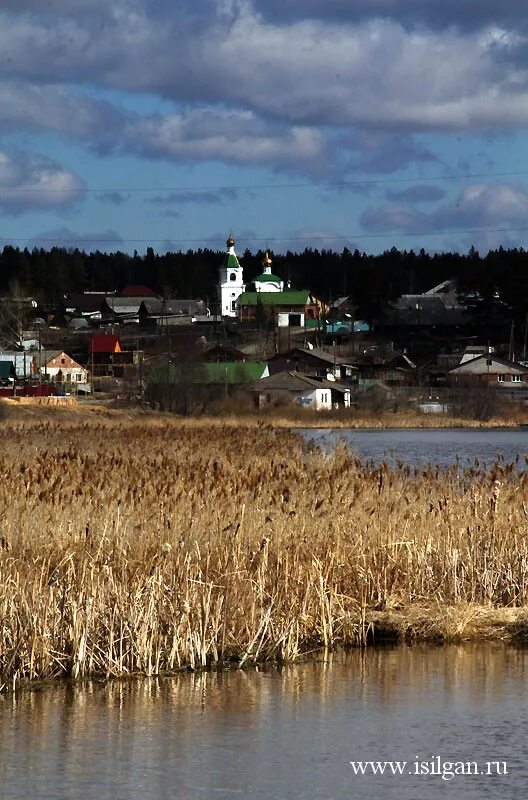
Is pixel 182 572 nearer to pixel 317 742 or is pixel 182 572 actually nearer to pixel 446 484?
pixel 317 742

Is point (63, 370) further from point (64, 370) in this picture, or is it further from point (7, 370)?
point (7, 370)

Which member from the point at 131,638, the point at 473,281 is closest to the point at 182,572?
the point at 131,638

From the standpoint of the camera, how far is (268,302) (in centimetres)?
17475

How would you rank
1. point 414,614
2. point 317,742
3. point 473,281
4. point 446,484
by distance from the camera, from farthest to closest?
1. point 473,281
2. point 446,484
3. point 414,614
4. point 317,742

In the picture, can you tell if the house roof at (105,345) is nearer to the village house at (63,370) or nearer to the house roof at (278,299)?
the village house at (63,370)

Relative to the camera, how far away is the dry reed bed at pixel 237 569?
1355 centimetres

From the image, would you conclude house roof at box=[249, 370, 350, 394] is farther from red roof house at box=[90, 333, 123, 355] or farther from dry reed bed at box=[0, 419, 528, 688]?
dry reed bed at box=[0, 419, 528, 688]

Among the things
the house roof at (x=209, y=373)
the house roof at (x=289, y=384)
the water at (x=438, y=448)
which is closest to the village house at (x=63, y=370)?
the house roof at (x=209, y=373)

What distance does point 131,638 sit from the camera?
44.5ft

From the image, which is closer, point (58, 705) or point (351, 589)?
point (58, 705)

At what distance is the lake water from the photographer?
10602 mm

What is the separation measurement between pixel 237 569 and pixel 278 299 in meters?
162

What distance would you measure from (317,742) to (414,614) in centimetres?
437

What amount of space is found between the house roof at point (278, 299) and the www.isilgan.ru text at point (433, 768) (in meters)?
161
